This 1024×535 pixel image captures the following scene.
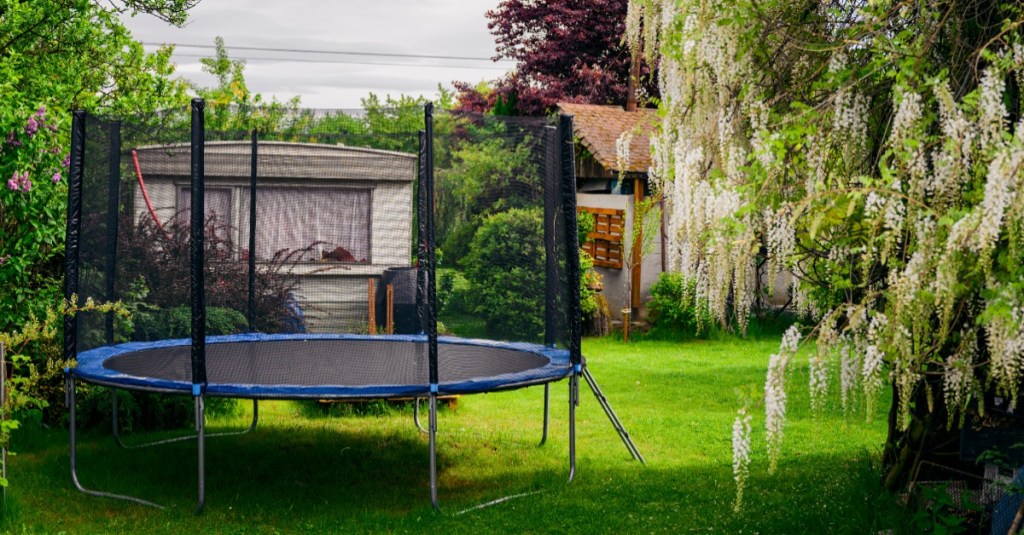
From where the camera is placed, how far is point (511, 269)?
5.99 m

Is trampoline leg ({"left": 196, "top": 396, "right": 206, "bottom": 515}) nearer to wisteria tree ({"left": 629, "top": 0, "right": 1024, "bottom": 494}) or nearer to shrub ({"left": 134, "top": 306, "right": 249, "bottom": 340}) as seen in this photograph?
shrub ({"left": 134, "top": 306, "right": 249, "bottom": 340})

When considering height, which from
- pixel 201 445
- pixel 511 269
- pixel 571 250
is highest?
pixel 571 250

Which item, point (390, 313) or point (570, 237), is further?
point (390, 313)

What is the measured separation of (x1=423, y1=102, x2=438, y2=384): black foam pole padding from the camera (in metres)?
5.01

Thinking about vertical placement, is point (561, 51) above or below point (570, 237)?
above

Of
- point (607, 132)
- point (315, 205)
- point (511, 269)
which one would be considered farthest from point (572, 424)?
point (607, 132)

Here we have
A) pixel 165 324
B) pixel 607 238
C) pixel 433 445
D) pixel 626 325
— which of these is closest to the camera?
pixel 433 445

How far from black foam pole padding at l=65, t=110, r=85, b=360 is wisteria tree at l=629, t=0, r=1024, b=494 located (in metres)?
2.97

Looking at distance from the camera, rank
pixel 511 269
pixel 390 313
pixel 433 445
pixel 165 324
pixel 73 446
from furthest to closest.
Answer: pixel 390 313, pixel 165 324, pixel 511 269, pixel 73 446, pixel 433 445

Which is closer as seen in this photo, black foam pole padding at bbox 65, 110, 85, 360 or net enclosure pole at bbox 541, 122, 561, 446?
black foam pole padding at bbox 65, 110, 85, 360

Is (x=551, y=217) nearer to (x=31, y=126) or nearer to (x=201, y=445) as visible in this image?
(x=201, y=445)

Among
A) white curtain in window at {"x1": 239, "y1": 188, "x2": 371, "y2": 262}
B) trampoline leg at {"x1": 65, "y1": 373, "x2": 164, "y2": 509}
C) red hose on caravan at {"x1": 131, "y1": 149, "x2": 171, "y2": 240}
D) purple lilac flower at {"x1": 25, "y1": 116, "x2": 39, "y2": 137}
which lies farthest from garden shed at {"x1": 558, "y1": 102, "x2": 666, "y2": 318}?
trampoline leg at {"x1": 65, "y1": 373, "x2": 164, "y2": 509}

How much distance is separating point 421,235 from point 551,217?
2.37 feet

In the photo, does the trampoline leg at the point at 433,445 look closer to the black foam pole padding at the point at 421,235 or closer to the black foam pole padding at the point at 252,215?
the black foam pole padding at the point at 421,235
